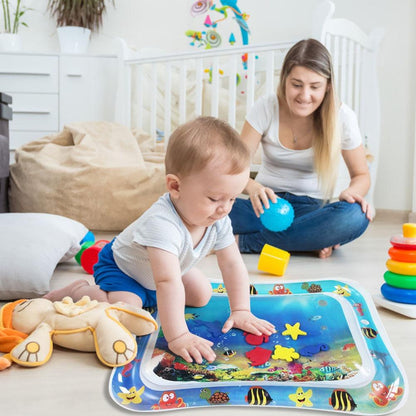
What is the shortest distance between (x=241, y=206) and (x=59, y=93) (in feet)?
5.04

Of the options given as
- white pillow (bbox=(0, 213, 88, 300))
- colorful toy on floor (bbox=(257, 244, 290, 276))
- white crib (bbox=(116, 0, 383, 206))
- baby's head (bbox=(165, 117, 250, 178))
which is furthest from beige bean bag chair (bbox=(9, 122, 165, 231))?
baby's head (bbox=(165, 117, 250, 178))

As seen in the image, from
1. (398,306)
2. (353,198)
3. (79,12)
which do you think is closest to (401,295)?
(398,306)

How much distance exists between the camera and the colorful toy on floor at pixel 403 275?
1.04m

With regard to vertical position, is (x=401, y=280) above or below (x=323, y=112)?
below

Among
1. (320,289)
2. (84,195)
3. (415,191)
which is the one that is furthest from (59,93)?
(320,289)

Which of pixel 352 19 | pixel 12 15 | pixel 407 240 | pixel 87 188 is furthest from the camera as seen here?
pixel 12 15

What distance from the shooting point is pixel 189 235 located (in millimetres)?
922

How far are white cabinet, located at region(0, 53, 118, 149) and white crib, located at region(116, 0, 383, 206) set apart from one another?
16cm

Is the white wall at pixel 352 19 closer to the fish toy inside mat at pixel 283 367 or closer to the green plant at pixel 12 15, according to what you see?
the green plant at pixel 12 15

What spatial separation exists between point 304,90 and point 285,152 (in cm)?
22

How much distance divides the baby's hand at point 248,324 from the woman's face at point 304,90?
2.48 feet

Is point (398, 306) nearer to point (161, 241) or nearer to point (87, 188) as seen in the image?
point (161, 241)

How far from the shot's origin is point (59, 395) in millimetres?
729

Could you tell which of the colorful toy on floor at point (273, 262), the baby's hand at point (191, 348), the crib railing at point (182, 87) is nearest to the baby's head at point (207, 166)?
the baby's hand at point (191, 348)
